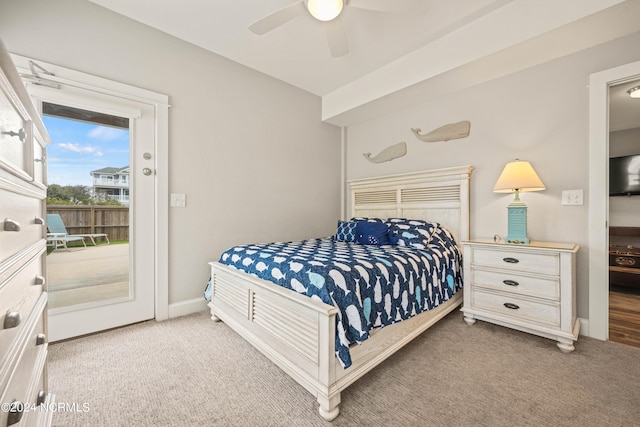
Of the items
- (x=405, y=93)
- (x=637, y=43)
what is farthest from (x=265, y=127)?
(x=637, y=43)

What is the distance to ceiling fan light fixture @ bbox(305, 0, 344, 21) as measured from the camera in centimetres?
178

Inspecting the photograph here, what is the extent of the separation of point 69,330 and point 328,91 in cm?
364

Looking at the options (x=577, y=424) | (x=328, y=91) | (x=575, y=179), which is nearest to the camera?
(x=577, y=424)

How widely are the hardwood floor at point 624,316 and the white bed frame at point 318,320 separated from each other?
1159 mm

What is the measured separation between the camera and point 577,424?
Answer: 129 centimetres

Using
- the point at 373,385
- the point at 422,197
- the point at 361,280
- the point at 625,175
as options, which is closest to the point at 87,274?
the point at 361,280

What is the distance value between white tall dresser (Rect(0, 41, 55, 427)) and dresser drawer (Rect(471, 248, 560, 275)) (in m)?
2.73

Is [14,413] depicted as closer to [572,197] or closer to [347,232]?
[347,232]

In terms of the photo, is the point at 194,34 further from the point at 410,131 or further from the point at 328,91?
the point at 410,131

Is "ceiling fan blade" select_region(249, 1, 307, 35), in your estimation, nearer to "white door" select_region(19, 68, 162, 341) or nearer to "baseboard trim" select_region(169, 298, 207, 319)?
"white door" select_region(19, 68, 162, 341)

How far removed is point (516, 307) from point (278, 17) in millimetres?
2818

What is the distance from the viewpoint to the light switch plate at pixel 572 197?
2.23 metres

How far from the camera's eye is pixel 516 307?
217cm

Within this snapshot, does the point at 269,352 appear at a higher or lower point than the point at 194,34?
lower
